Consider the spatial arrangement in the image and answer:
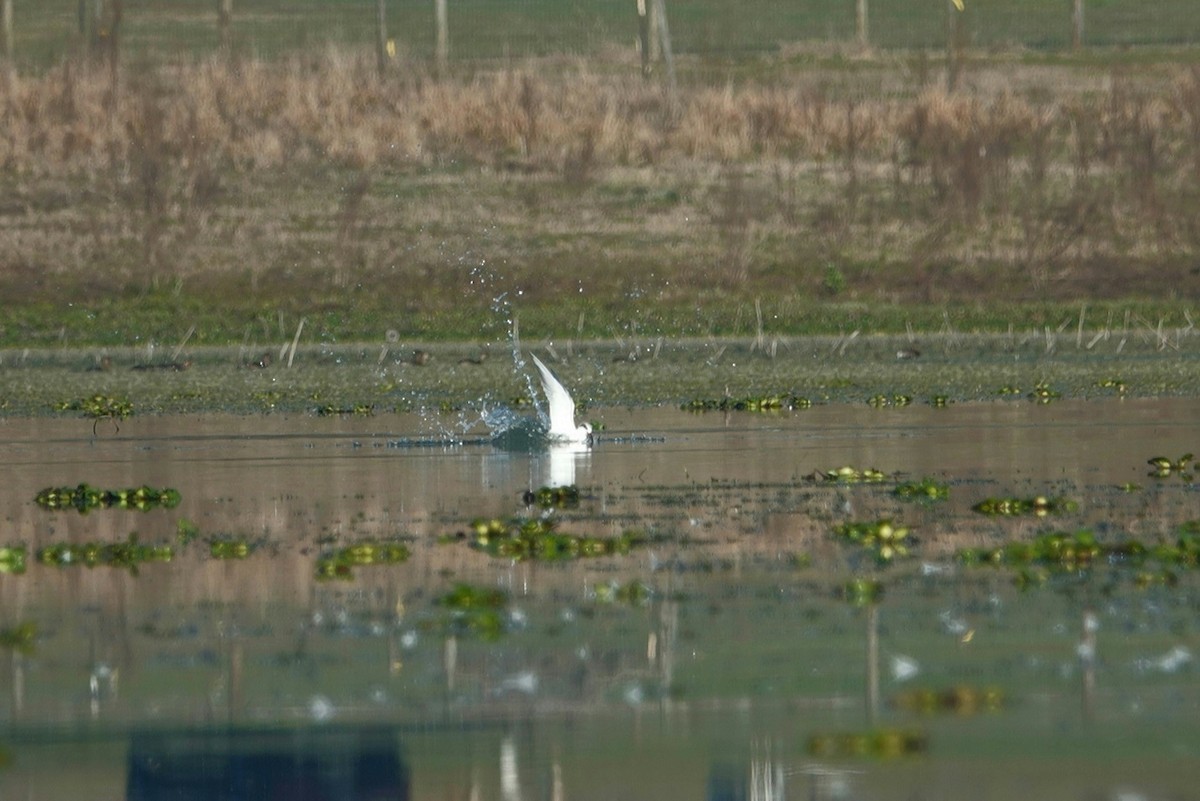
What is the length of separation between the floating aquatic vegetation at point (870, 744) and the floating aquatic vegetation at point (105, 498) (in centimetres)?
792

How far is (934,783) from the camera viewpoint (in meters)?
7.77

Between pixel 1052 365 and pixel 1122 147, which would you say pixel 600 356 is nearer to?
pixel 1052 365

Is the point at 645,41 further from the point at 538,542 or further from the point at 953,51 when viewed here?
the point at 538,542

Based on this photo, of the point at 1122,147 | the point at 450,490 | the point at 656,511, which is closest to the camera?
the point at 656,511

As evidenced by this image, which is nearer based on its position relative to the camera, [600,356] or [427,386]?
[427,386]

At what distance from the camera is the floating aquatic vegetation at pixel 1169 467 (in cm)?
1616

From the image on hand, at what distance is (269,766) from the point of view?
8.23 m

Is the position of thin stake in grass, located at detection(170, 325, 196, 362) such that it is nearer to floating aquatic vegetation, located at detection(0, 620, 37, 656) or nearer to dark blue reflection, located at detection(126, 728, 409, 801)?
floating aquatic vegetation, located at detection(0, 620, 37, 656)

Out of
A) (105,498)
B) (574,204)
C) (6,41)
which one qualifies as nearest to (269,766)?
(105,498)

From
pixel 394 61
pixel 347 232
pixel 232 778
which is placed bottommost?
pixel 232 778

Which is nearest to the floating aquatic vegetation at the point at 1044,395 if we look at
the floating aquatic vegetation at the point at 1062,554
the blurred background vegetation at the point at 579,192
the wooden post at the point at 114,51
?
the blurred background vegetation at the point at 579,192

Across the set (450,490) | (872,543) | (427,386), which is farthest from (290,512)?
(427,386)

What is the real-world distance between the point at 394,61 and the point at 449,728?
32.8m

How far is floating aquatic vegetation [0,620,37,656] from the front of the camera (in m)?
10.4
